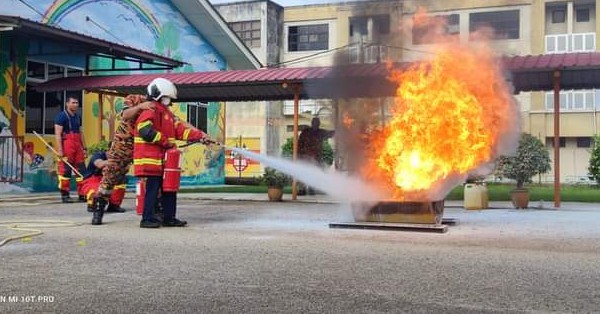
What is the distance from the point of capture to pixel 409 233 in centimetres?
847

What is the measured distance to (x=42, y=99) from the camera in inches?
659

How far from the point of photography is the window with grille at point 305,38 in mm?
42303

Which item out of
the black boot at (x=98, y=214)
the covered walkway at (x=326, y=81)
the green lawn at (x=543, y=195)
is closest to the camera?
the black boot at (x=98, y=214)

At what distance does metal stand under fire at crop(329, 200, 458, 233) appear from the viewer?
8.69 meters

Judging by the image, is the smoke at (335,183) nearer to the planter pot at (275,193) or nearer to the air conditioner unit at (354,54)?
the air conditioner unit at (354,54)

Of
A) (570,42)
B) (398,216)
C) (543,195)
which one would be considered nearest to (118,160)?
(398,216)

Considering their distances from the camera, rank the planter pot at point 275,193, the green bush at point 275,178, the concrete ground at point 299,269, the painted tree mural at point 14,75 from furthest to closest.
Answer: the painted tree mural at point 14,75 → the green bush at point 275,178 → the planter pot at point 275,193 → the concrete ground at point 299,269

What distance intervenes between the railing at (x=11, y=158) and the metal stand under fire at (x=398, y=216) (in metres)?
9.65

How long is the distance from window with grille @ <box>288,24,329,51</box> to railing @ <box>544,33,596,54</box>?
14690 millimetres

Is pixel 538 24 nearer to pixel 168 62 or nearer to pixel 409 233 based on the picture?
pixel 168 62

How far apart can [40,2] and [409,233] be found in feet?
41.6

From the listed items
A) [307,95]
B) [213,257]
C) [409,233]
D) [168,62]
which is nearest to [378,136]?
[409,233]

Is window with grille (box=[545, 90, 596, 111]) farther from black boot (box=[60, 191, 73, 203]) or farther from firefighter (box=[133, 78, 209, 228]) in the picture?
firefighter (box=[133, 78, 209, 228])

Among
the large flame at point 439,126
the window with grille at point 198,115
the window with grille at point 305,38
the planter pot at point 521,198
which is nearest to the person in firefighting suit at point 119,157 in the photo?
the large flame at point 439,126
